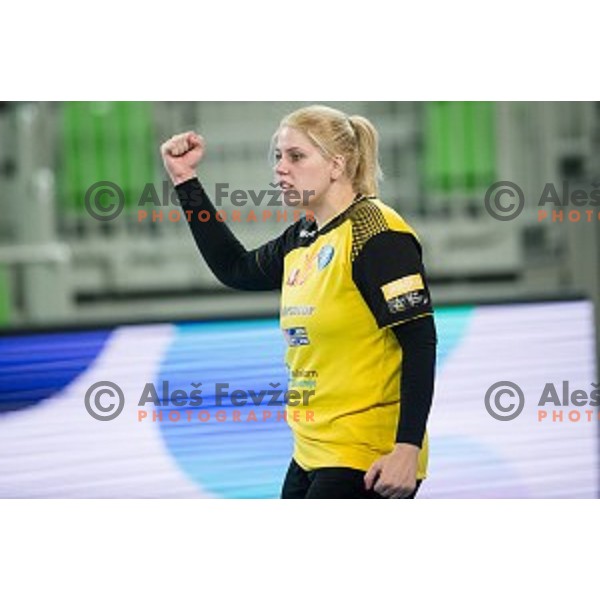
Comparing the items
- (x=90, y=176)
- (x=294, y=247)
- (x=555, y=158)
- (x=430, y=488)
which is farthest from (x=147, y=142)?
(x=294, y=247)

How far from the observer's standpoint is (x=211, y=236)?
2.39m

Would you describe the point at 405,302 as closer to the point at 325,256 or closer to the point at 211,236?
the point at 325,256

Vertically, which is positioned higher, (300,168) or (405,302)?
(300,168)

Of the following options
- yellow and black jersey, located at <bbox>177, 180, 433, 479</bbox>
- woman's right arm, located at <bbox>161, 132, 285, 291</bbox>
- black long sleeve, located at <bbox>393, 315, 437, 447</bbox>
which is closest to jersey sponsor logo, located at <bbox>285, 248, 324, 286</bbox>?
yellow and black jersey, located at <bbox>177, 180, 433, 479</bbox>

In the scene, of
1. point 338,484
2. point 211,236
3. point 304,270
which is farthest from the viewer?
point 211,236

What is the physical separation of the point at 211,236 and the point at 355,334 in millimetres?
432

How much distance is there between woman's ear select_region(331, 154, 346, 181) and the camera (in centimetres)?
215

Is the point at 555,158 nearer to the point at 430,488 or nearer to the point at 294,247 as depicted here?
the point at 430,488

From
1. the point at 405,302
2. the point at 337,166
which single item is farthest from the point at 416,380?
the point at 337,166

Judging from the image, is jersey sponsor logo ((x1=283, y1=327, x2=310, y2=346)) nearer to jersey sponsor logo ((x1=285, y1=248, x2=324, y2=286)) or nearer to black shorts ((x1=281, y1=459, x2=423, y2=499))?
jersey sponsor logo ((x1=285, y1=248, x2=324, y2=286))

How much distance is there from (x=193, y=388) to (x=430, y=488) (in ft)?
2.20

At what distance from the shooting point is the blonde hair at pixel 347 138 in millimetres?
2146

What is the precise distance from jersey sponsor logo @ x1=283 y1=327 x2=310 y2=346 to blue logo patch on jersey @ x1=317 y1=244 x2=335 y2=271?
0.11m

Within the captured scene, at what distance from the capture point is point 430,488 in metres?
3.40
